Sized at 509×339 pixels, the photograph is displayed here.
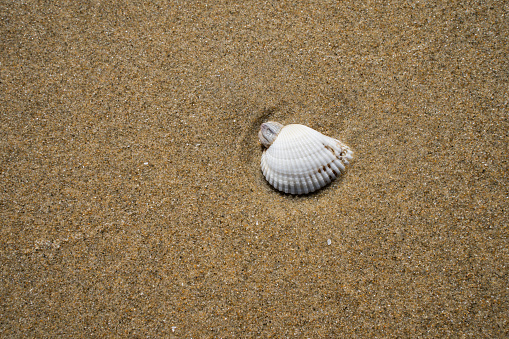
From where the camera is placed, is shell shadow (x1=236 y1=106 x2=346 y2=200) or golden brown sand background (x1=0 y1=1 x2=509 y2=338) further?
shell shadow (x1=236 y1=106 x2=346 y2=200)

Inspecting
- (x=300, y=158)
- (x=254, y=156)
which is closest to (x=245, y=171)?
(x=254, y=156)

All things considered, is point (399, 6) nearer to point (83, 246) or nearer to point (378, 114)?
point (378, 114)

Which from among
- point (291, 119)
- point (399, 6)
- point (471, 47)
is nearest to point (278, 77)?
point (291, 119)

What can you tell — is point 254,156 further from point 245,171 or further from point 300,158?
point 300,158

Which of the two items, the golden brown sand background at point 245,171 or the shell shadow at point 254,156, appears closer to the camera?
the golden brown sand background at point 245,171
